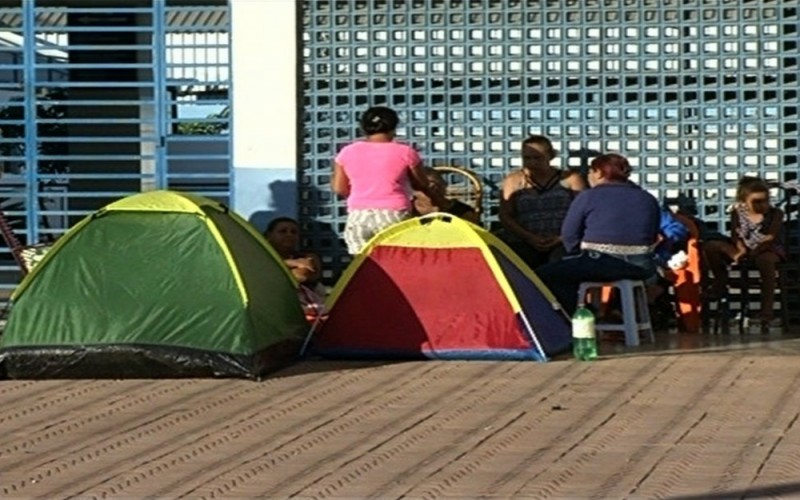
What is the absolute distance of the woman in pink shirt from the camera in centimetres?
1348

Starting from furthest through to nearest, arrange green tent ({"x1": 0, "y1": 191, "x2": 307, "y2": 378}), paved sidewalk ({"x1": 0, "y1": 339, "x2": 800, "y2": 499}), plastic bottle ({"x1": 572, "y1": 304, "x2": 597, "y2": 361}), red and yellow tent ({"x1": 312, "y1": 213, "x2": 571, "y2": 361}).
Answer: red and yellow tent ({"x1": 312, "y1": 213, "x2": 571, "y2": 361}) < plastic bottle ({"x1": 572, "y1": 304, "x2": 597, "y2": 361}) < green tent ({"x1": 0, "y1": 191, "x2": 307, "y2": 378}) < paved sidewalk ({"x1": 0, "y1": 339, "x2": 800, "y2": 499})

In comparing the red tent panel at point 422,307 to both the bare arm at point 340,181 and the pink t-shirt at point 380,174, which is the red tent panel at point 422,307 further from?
the bare arm at point 340,181

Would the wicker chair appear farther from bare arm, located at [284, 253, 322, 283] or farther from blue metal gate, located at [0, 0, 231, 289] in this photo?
bare arm, located at [284, 253, 322, 283]

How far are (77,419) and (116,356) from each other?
146 centimetres

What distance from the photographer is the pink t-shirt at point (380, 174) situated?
A: 530 inches

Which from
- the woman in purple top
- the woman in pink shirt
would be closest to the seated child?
the woman in purple top

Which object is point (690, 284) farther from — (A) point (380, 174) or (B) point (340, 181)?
(B) point (340, 181)

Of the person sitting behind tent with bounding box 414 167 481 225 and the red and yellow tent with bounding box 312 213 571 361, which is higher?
the person sitting behind tent with bounding box 414 167 481 225

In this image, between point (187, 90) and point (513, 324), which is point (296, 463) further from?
point (187, 90)

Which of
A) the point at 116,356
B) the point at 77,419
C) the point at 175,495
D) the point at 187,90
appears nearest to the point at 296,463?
the point at 175,495

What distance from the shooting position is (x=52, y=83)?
51.4ft

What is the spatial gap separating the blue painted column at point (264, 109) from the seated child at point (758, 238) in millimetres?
3374

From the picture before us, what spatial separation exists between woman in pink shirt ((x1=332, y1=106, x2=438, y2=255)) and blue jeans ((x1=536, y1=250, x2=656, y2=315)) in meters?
1.08

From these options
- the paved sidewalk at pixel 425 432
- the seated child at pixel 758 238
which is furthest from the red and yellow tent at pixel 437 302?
the seated child at pixel 758 238
